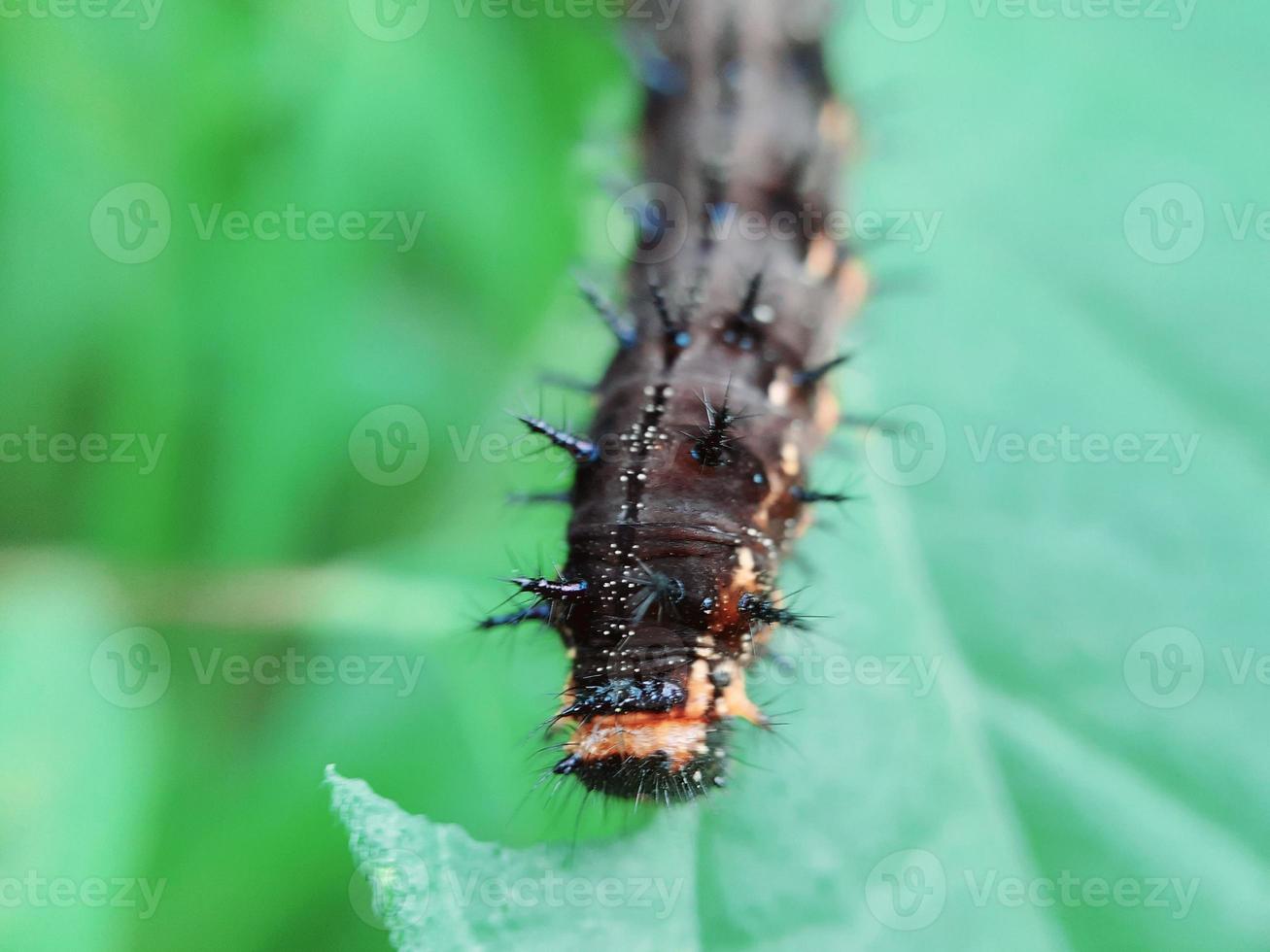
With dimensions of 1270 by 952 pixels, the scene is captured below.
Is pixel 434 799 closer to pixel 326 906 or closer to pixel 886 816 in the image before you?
pixel 326 906

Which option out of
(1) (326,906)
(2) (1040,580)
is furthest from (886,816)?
(1) (326,906)
